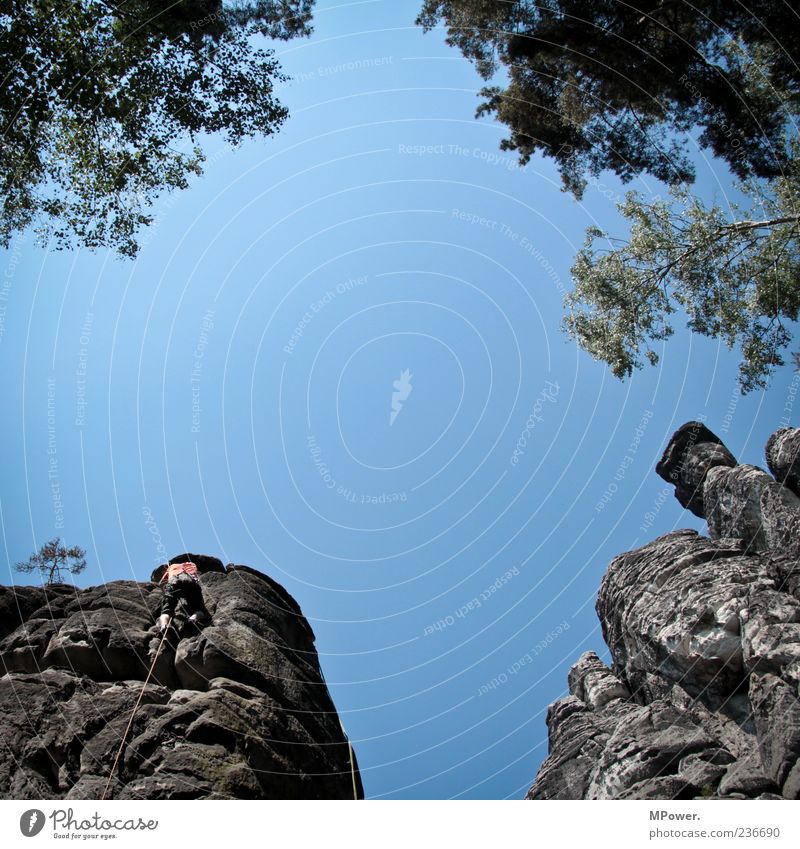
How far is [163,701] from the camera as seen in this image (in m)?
18.4

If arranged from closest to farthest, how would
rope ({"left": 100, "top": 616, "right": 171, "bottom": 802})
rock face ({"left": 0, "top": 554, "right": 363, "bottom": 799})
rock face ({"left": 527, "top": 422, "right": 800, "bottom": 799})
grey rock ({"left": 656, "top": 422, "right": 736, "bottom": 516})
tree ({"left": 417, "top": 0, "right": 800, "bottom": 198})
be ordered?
rope ({"left": 100, "top": 616, "right": 171, "bottom": 802})
rock face ({"left": 0, "top": 554, "right": 363, "bottom": 799})
rock face ({"left": 527, "top": 422, "right": 800, "bottom": 799})
tree ({"left": 417, "top": 0, "right": 800, "bottom": 198})
grey rock ({"left": 656, "top": 422, "right": 736, "bottom": 516})

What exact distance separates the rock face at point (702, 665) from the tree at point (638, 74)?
13.1m

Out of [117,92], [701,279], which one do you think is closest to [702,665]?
[701,279]

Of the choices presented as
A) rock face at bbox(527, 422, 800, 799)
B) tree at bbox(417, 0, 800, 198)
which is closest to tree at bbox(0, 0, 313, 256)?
tree at bbox(417, 0, 800, 198)

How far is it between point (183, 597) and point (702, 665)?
57.5ft

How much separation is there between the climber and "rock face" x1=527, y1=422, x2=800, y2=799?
13213mm

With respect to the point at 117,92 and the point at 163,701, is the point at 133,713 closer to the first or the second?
the point at 163,701

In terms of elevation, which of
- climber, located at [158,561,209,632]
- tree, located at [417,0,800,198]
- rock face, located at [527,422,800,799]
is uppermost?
tree, located at [417,0,800,198]

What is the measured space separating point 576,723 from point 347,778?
1024cm

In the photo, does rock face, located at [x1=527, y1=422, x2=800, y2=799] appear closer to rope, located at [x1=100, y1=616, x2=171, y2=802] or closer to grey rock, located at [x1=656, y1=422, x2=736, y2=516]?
grey rock, located at [x1=656, y1=422, x2=736, y2=516]

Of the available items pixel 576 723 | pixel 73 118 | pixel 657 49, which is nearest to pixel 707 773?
pixel 576 723

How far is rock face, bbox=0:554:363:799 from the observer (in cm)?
1552

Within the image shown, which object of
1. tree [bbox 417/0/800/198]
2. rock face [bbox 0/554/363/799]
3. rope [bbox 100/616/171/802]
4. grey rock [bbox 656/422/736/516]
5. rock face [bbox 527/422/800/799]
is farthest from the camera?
grey rock [bbox 656/422/736/516]
